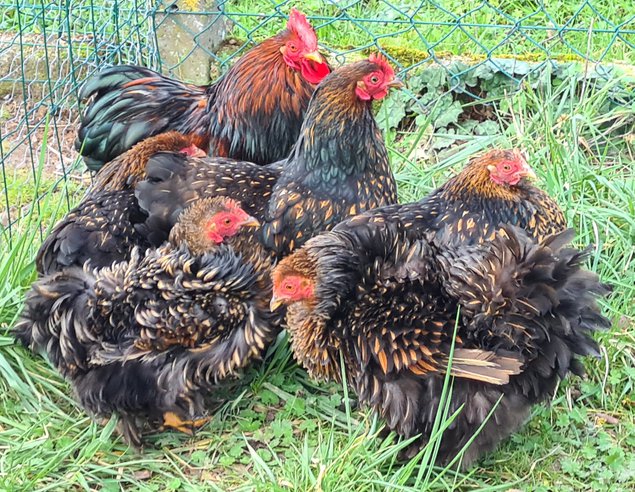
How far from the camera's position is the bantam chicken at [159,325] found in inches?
118

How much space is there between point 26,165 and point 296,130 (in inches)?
79.3

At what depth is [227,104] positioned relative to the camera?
3.96 metres

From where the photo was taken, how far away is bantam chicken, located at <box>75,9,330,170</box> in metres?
3.91

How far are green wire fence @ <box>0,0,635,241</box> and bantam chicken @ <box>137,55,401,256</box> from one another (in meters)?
1.36

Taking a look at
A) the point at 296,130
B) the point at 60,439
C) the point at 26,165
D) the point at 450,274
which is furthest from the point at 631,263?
the point at 26,165

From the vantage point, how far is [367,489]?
2.76 meters

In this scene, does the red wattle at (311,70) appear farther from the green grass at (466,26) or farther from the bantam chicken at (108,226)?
the green grass at (466,26)

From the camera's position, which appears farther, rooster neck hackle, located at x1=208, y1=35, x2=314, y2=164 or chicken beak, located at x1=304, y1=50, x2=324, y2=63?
rooster neck hackle, located at x1=208, y1=35, x2=314, y2=164

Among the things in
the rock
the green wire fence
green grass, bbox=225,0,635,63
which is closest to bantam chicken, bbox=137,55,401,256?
the green wire fence

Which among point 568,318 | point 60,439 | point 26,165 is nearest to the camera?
point 568,318

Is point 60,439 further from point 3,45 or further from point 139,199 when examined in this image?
point 3,45

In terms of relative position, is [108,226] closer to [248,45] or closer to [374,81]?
[374,81]

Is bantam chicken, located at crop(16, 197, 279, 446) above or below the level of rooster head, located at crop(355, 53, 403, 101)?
below

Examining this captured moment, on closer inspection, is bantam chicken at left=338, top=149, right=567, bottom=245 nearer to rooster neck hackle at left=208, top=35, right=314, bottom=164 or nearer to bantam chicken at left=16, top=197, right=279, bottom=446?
bantam chicken at left=16, top=197, right=279, bottom=446
